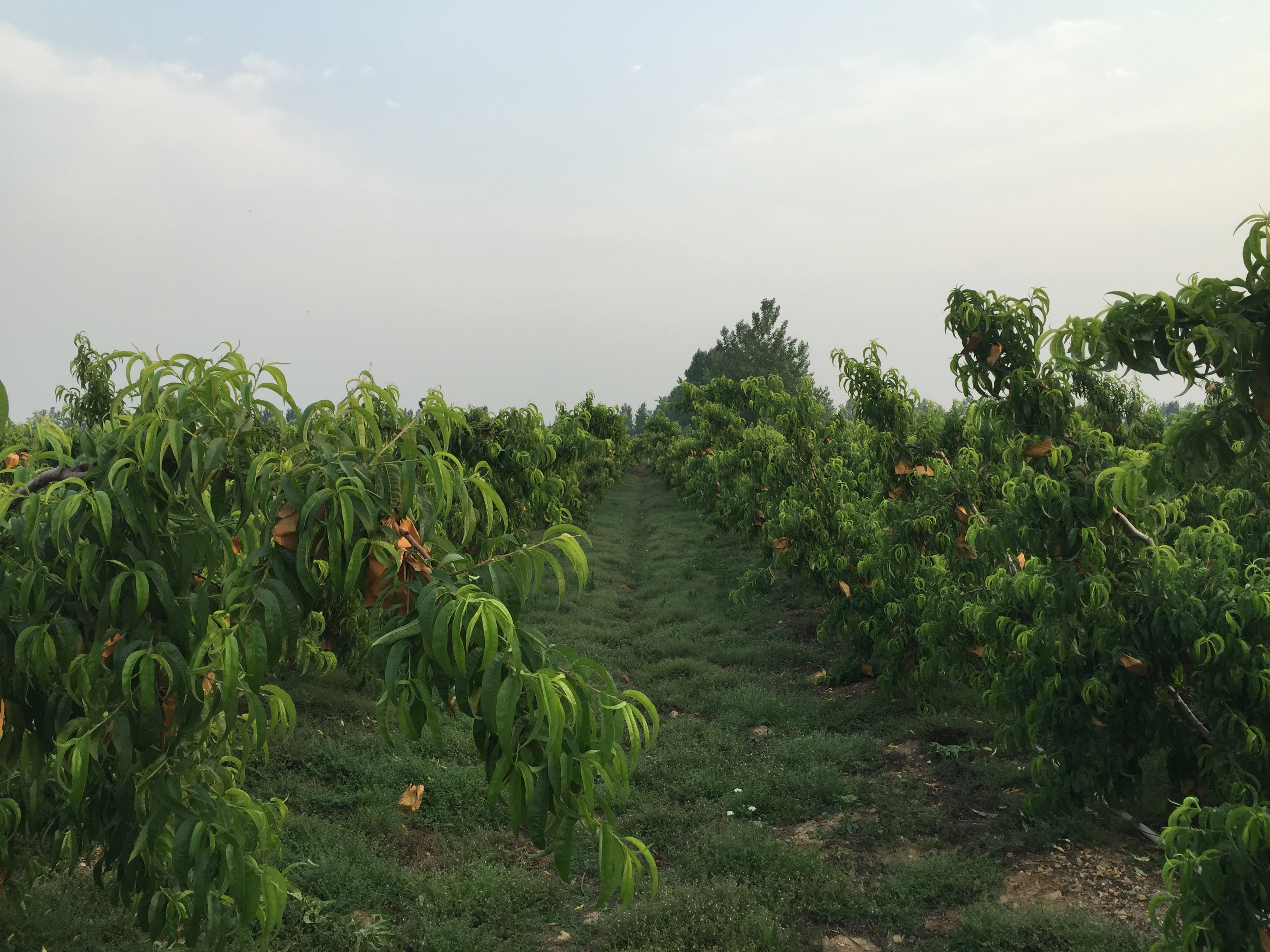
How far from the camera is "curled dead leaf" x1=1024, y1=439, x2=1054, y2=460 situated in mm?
4164

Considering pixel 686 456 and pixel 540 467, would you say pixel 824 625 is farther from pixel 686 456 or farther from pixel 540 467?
pixel 686 456

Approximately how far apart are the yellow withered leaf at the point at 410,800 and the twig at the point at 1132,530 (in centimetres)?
419

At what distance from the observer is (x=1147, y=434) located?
1098 cm

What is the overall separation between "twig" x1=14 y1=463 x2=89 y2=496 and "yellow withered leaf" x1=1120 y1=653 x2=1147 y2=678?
4144mm

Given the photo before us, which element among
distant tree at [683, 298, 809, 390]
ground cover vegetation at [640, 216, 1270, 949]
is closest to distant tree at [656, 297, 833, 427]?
distant tree at [683, 298, 809, 390]

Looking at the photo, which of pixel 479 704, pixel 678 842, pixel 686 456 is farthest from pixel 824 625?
pixel 686 456

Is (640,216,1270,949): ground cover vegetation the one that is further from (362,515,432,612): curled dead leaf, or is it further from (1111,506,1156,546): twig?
(362,515,432,612): curled dead leaf

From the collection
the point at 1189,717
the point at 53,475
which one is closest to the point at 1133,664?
the point at 1189,717

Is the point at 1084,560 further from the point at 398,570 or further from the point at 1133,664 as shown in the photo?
the point at 398,570

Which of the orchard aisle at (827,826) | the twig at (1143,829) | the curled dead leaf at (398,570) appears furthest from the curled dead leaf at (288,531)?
the twig at (1143,829)

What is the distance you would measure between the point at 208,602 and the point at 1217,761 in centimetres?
414

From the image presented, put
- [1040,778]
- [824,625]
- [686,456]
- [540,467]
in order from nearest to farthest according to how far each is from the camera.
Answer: [1040,778] → [824,625] → [540,467] → [686,456]

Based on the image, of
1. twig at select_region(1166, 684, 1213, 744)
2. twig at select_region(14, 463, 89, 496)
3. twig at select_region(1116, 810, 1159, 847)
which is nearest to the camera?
twig at select_region(14, 463, 89, 496)

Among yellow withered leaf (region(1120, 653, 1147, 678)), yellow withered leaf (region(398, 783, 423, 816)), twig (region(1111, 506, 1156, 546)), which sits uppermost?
twig (region(1111, 506, 1156, 546))
